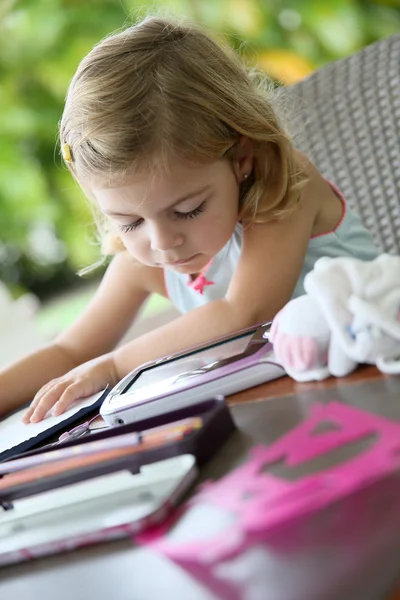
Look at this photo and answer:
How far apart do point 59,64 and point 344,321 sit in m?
2.11

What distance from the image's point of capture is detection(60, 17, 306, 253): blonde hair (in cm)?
80

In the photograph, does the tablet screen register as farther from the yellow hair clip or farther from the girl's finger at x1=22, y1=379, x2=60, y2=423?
the yellow hair clip

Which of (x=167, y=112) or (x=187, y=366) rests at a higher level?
(x=167, y=112)

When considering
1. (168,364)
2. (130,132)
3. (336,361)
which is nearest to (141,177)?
(130,132)

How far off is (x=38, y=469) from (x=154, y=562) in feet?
0.58

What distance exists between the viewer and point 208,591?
36 cm

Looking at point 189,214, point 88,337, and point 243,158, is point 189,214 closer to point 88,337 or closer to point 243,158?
point 243,158

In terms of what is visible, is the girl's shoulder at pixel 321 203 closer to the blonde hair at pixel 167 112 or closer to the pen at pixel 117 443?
the blonde hair at pixel 167 112

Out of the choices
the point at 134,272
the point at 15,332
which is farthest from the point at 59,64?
the point at 134,272

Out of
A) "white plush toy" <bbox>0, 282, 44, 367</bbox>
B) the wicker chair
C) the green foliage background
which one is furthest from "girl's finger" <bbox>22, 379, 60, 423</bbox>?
the green foliage background

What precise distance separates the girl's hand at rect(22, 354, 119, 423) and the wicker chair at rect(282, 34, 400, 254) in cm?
49

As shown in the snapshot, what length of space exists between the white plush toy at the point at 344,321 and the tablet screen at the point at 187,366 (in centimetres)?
9

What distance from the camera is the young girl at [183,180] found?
0.80 m

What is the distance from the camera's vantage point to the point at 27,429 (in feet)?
2.55
